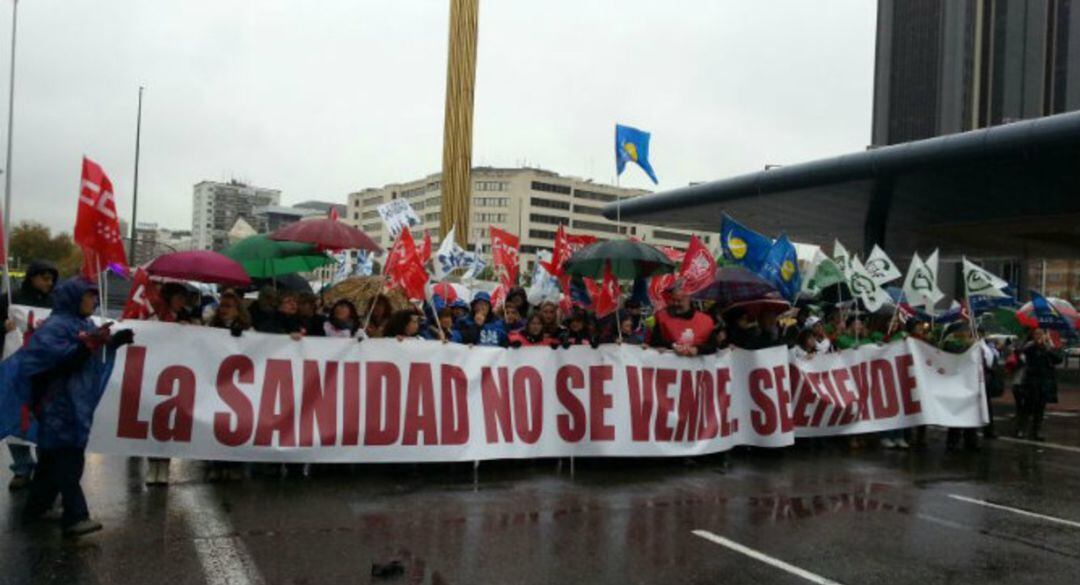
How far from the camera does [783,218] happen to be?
33.2 m

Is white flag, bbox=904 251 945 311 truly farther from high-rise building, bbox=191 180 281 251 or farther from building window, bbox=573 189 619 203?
high-rise building, bbox=191 180 281 251

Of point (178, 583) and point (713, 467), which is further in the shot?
point (713, 467)

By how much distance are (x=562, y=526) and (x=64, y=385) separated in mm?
3598

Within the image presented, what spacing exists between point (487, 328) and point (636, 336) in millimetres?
1843

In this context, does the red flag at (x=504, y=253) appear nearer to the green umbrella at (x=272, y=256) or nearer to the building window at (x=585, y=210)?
the green umbrella at (x=272, y=256)

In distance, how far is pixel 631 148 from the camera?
39.0ft

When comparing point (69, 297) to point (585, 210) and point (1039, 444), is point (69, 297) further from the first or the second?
point (585, 210)

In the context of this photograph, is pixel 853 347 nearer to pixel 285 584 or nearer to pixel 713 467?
pixel 713 467

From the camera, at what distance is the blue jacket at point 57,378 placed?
5703 millimetres

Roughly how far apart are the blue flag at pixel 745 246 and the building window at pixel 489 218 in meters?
125

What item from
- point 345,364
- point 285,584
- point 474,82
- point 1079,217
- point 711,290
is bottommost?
point 285,584

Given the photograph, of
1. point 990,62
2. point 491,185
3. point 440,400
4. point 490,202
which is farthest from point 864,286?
point 491,185

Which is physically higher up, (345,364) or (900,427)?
(345,364)

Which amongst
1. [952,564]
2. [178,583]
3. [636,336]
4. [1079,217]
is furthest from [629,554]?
[1079,217]
